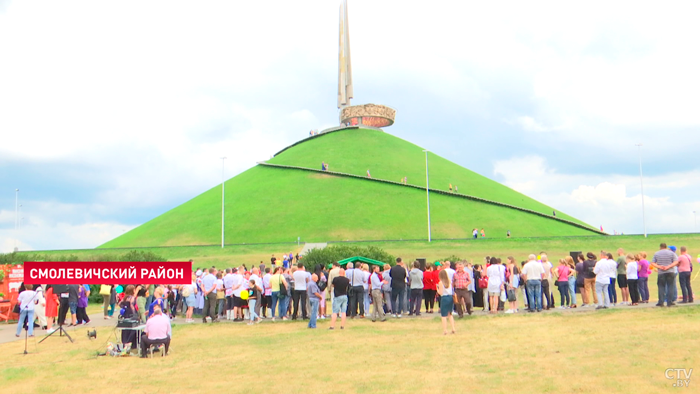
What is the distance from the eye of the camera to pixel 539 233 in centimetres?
6241

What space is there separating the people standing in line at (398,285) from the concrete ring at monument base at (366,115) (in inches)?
3253

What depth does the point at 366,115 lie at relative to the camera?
325 feet

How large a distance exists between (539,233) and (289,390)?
58.4 m

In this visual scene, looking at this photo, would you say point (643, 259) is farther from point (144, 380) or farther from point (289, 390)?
point (144, 380)

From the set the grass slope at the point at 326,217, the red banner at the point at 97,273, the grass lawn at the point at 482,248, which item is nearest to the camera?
the red banner at the point at 97,273

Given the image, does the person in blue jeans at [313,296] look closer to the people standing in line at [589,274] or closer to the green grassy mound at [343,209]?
the people standing in line at [589,274]

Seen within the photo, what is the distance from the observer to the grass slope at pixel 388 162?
250ft

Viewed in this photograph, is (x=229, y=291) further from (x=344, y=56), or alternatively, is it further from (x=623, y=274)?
(x=344, y=56)

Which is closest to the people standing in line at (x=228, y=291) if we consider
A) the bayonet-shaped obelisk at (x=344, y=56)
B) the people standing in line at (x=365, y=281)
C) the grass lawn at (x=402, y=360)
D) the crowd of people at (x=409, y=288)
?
the crowd of people at (x=409, y=288)

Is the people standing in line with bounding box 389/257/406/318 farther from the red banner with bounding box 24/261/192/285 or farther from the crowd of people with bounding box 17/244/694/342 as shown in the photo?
the red banner with bounding box 24/261/192/285

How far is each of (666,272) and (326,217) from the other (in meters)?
49.2

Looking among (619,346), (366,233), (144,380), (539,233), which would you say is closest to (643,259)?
(619,346)

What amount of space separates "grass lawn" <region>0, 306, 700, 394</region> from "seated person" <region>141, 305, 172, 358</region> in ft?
1.37

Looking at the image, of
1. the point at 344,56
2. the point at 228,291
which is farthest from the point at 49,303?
the point at 344,56
